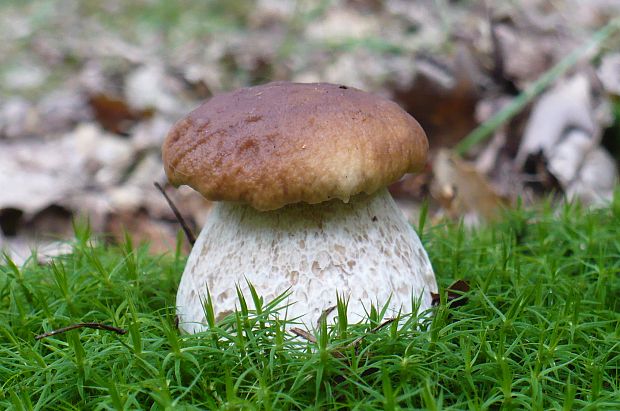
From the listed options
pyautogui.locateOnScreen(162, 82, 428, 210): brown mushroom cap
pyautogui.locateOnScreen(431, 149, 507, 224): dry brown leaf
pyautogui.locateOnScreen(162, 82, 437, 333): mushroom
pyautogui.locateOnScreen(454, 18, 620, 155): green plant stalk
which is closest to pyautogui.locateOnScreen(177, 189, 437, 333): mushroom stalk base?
pyautogui.locateOnScreen(162, 82, 437, 333): mushroom

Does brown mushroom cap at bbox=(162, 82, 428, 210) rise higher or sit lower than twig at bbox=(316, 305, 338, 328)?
higher

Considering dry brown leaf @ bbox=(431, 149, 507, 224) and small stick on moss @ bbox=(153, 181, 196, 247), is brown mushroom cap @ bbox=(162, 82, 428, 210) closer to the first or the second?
small stick on moss @ bbox=(153, 181, 196, 247)

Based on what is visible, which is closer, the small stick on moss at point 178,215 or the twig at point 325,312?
the twig at point 325,312

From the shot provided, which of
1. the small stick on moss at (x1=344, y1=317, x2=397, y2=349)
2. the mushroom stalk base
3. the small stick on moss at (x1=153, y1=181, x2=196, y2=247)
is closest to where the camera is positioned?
the small stick on moss at (x1=344, y1=317, x2=397, y2=349)

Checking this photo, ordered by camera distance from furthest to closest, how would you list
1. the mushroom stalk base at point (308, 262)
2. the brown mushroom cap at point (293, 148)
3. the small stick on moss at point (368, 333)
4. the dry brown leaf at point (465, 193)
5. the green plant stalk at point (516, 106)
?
the green plant stalk at point (516, 106), the dry brown leaf at point (465, 193), the mushroom stalk base at point (308, 262), the brown mushroom cap at point (293, 148), the small stick on moss at point (368, 333)

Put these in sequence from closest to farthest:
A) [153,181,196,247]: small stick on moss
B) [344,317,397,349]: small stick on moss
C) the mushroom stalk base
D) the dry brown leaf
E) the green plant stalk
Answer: [344,317,397,349]: small stick on moss < the mushroom stalk base < [153,181,196,247]: small stick on moss < the dry brown leaf < the green plant stalk

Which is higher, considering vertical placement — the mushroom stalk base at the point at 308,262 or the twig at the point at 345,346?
the mushroom stalk base at the point at 308,262

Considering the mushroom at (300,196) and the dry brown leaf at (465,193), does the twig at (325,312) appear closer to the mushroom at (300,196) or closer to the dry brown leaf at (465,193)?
the mushroom at (300,196)

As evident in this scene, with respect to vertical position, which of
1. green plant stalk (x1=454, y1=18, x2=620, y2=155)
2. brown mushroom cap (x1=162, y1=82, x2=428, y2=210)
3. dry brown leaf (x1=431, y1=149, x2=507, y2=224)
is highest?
brown mushroom cap (x1=162, y1=82, x2=428, y2=210)

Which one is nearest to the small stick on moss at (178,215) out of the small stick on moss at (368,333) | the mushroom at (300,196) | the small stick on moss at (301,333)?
the mushroom at (300,196)

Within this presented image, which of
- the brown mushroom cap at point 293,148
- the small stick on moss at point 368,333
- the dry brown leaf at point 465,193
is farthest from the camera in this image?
the dry brown leaf at point 465,193
